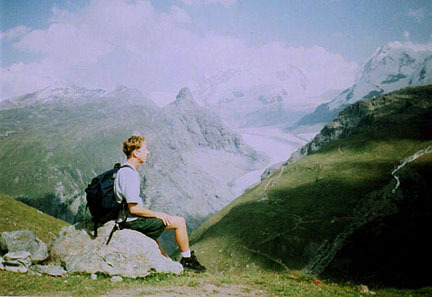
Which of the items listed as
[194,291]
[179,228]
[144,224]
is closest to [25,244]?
[144,224]

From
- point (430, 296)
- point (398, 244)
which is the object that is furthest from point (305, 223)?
point (430, 296)

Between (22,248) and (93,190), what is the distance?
7.06 m

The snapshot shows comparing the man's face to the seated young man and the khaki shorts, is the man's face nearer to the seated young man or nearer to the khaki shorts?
the seated young man

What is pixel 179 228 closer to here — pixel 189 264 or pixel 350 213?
pixel 189 264

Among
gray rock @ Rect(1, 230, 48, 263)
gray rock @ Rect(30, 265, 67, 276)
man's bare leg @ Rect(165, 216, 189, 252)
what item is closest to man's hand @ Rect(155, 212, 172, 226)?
man's bare leg @ Rect(165, 216, 189, 252)

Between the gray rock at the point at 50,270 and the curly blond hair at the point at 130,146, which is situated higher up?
the curly blond hair at the point at 130,146

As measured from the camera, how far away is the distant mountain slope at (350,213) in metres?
23.1

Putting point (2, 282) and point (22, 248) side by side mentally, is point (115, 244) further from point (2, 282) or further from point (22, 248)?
point (22, 248)

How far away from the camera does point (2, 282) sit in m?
9.27

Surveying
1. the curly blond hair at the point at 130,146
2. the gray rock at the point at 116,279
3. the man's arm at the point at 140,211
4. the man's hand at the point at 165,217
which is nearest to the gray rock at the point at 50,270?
the gray rock at the point at 116,279

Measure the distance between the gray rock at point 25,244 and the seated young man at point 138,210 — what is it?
4.83 meters

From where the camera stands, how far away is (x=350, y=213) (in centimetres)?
5475

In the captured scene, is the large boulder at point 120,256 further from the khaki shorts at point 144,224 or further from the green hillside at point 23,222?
the green hillside at point 23,222

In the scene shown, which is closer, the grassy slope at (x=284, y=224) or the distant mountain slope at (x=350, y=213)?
the grassy slope at (x=284, y=224)
